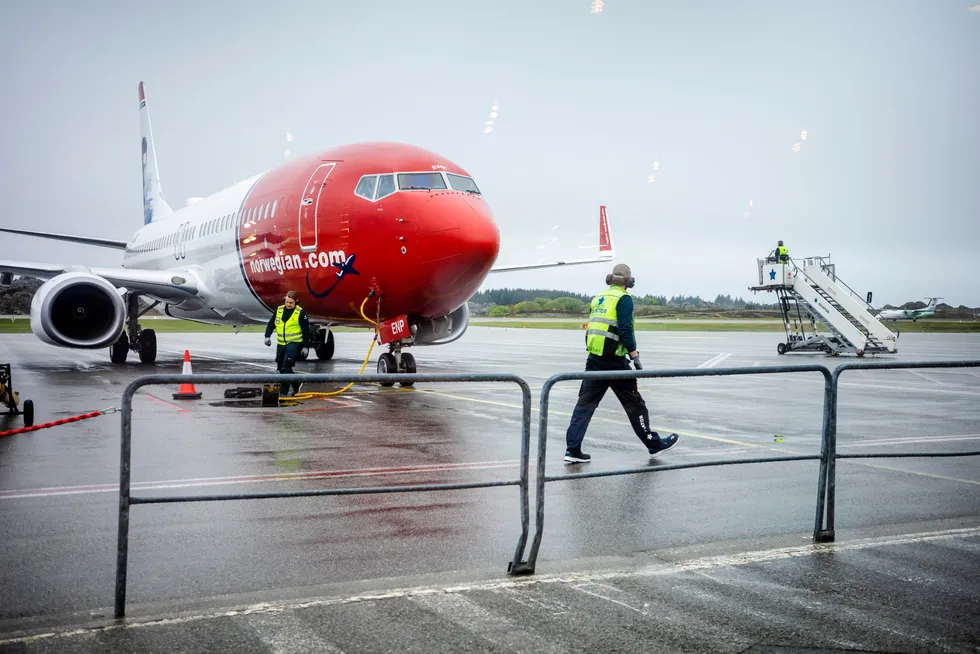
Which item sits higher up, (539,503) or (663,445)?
(539,503)

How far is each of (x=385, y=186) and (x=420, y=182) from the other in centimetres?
62

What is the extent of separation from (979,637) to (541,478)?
2.27 m

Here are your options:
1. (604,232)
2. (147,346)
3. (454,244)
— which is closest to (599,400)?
(454,244)

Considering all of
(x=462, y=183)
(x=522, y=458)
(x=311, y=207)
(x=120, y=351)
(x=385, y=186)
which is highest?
(x=462, y=183)

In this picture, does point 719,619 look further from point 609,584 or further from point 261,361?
point 261,361

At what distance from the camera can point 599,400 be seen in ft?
27.9

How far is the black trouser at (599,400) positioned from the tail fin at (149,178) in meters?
25.0

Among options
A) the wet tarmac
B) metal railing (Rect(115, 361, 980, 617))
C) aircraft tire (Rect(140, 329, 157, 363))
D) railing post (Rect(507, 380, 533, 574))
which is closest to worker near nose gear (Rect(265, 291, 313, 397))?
the wet tarmac

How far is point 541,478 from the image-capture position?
5.20 m

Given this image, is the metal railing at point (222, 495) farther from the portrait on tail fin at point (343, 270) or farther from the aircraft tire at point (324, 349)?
the aircraft tire at point (324, 349)

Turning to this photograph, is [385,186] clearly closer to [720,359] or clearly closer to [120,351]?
[120,351]

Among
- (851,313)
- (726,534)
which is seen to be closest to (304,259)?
(726,534)

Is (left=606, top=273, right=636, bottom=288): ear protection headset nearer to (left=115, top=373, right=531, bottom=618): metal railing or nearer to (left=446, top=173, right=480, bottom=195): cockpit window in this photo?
(left=115, top=373, right=531, bottom=618): metal railing

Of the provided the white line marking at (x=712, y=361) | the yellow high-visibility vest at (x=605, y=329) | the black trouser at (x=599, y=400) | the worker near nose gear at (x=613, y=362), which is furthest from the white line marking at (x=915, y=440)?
the white line marking at (x=712, y=361)
